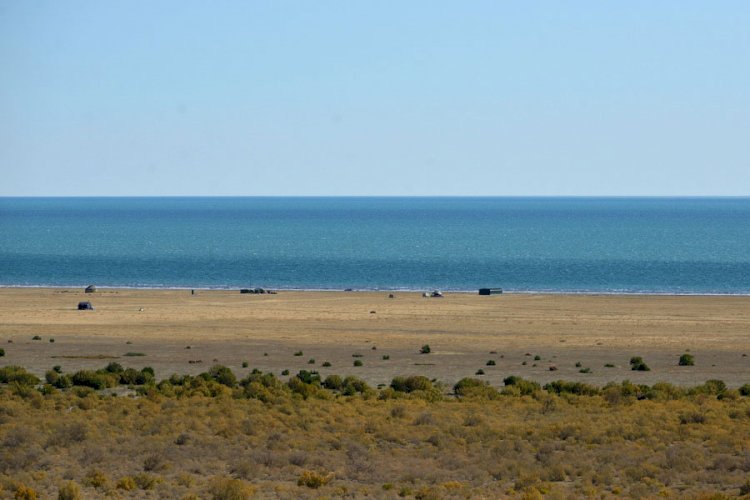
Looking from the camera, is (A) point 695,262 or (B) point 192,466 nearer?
(B) point 192,466

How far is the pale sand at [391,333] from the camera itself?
49.9 m

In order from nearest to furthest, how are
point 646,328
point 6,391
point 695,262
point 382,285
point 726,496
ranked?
point 726,496 < point 6,391 < point 646,328 < point 382,285 < point 695,262

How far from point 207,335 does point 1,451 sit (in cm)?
3696

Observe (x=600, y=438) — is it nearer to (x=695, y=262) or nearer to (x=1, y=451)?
(x=1, y=451)

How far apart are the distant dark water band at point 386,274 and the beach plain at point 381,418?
48.4 m

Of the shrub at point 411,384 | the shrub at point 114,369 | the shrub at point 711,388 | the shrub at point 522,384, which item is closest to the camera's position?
the shrub at point 711,388

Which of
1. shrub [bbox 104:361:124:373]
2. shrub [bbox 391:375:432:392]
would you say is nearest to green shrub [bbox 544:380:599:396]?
shrub [bbox 391:375:432:392]

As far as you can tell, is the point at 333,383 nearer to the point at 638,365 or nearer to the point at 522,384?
the point at 522,384

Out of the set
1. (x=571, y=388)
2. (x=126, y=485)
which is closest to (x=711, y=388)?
(x=571, y=388)

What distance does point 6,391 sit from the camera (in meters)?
38.1

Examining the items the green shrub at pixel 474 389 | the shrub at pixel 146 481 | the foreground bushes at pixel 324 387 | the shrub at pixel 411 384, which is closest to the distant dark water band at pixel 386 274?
the foreground bushes at pixel 324 387

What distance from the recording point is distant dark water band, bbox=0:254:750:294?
117m

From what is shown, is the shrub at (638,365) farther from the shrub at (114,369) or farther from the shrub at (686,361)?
the shrub at (114,369)

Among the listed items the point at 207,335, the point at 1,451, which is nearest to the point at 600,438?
the point at 1,451
